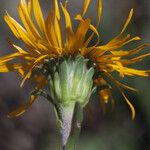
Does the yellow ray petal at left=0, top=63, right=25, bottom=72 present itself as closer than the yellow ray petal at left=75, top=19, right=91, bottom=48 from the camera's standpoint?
No

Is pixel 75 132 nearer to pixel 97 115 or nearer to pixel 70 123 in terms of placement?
pixel 70 123

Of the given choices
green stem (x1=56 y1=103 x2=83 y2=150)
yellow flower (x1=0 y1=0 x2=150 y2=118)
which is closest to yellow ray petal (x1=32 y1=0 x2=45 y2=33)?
yellow flower (x1=0 y1=0 x2=150 y2=118)

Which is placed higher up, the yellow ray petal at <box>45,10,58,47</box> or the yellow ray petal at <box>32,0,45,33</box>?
the yellow ray petal at <box>32,0,45,33</box>

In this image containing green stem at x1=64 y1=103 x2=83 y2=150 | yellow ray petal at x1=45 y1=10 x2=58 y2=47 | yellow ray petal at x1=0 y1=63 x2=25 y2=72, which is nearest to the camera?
green stem at x1=64 y1=103 x2=83 y2=150

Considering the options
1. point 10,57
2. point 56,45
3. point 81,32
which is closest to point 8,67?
point 10,57

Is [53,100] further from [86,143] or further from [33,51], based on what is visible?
[86,143]

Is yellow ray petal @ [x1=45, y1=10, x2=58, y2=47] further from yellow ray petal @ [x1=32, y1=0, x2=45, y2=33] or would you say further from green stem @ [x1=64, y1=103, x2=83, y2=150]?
green stem @ [x1=64, y1=103, x2=83, y2=150]

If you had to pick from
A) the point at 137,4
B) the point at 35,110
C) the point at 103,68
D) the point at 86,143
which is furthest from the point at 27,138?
the point at 103,68

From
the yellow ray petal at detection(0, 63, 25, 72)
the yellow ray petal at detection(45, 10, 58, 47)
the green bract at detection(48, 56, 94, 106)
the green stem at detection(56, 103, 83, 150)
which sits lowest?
the green stem at detection(56, 103, 83, 150)

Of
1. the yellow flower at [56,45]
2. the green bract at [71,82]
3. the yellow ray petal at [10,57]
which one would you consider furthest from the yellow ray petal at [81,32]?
the yellow ray petal at [10,57]
